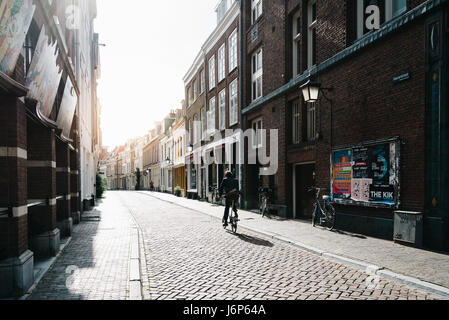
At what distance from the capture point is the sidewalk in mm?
4941

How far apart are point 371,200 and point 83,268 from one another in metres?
6.84

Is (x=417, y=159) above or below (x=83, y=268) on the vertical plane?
above

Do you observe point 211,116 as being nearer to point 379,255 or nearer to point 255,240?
point 255,240

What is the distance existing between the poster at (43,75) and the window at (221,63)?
14728 millimetres

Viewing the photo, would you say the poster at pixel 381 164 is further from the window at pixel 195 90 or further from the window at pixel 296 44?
the window at pixel 195 90

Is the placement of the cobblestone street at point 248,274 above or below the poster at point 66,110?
below

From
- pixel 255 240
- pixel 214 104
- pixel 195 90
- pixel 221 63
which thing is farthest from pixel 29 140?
pixel 195 90

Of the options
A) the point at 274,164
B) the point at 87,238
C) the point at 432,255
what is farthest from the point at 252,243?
the point at 274,164

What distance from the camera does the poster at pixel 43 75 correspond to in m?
5.76

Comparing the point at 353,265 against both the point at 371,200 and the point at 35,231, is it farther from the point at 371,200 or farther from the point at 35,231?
the point at 35,231

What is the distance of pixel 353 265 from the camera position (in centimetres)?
592

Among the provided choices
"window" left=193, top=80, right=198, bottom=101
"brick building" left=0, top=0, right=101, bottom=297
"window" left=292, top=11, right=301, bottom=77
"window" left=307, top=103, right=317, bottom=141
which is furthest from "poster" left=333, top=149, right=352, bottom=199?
"window" left=193, top=80, right=198, bottom=101

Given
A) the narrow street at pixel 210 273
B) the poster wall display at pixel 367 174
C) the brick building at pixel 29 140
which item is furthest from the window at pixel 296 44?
the brick building at pixel 29 140
